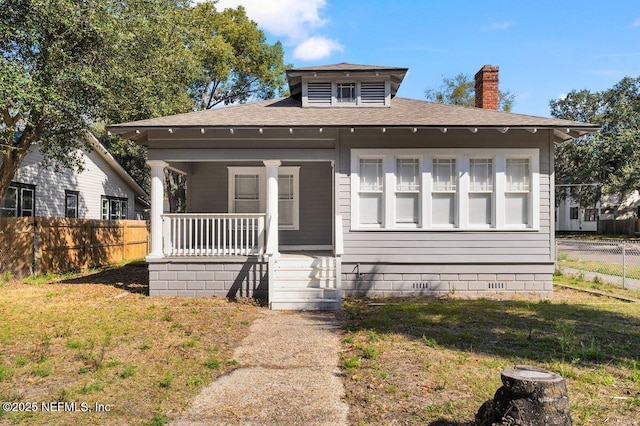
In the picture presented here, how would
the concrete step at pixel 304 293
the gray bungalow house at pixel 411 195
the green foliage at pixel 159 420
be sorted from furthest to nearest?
1. the gray bungalow house at pixel 411 195
2. the concrete step at pixel 304 293
3. the green foliage at pixel 159 420

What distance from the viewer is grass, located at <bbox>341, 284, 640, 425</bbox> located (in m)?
4.51

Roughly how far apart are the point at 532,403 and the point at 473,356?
223 centimetres

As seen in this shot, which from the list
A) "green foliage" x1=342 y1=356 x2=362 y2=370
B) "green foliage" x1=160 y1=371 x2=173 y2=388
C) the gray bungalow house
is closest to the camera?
"green foliage" x1=160 y1=371 x2=173 y2=388

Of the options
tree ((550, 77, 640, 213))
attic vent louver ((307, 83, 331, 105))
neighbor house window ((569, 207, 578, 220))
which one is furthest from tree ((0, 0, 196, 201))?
neighbor house window ((569, 207, 578, 220))

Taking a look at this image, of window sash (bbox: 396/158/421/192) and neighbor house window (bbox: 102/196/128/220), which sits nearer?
window sash (bbox: 396/158/421/192)

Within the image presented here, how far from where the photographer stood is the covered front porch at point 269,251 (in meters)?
10.3

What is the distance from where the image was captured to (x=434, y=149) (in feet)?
37.0

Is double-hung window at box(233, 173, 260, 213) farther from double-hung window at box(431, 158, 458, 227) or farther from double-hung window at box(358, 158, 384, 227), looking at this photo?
double-hung window at box(431, 158, 458, 227)

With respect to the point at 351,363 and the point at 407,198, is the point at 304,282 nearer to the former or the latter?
the point at 407,198

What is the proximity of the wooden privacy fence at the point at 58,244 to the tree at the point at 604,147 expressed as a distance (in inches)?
1247

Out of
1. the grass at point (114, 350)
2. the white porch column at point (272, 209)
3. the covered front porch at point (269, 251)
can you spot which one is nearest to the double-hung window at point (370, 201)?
the covered front porch at point (269, 251)

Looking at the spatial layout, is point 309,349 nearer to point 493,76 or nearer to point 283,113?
point 283,113

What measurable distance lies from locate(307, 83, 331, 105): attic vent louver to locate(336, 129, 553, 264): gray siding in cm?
209

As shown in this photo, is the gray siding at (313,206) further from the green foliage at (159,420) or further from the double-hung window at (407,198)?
the green foliage at (159,420)
